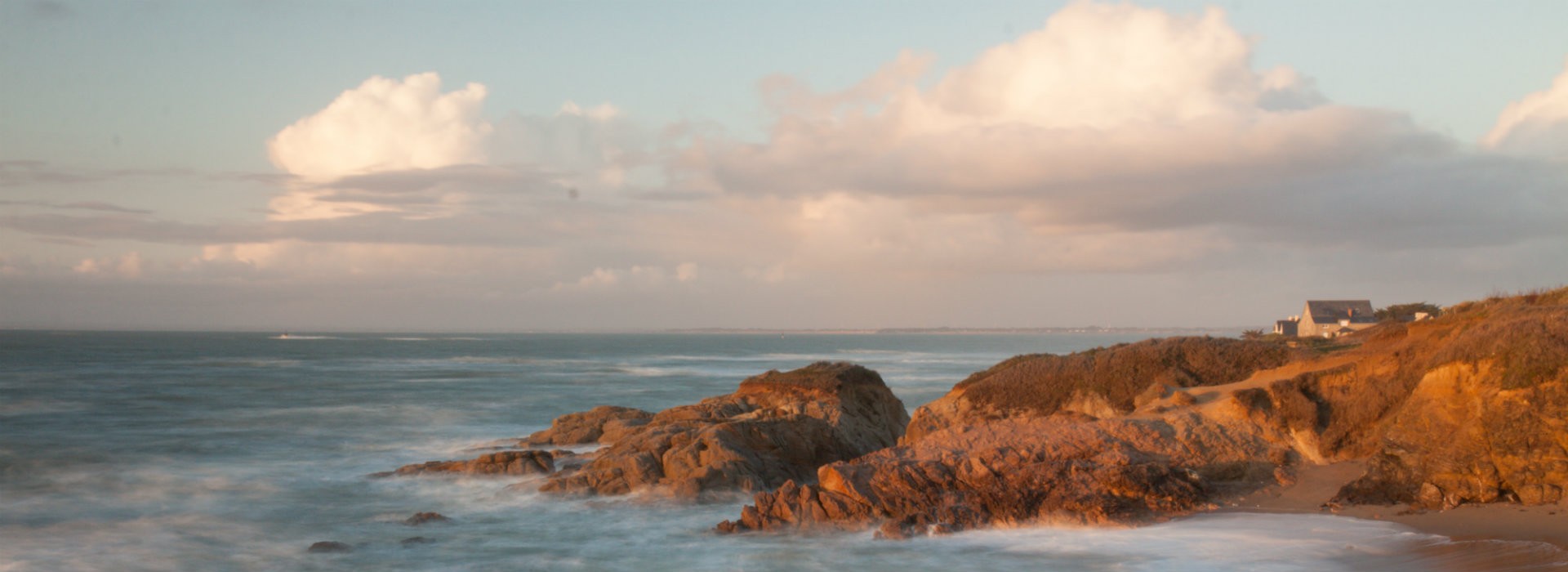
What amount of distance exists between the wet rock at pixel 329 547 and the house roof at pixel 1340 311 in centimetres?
5206

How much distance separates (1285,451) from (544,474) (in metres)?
12.5

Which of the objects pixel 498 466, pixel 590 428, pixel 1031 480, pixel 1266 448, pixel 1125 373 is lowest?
pixel 498 466

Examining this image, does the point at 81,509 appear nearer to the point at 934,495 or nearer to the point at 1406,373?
the point at 934,495

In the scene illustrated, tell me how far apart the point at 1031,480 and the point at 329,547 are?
382 inches

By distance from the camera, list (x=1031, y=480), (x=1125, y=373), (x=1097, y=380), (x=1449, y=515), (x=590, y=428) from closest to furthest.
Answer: (x=1449, y=515)
(x=1031, y=480)
(x=1125, y=373)
(x=1097, y=380)
(x=590, y=428)

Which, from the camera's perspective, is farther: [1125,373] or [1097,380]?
[1097,380]

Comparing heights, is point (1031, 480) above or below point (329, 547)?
above

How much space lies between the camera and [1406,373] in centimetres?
1527

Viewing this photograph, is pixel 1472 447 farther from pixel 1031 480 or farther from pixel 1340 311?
pixel 1340 311

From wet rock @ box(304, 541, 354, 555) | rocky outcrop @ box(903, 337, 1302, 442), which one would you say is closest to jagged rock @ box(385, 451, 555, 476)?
wet rock @ box(304, 541, 354, 555)

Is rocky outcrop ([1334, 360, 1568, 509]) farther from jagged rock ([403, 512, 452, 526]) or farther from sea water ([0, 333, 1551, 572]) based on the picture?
jagged rock ([403, 512, 452, 526])

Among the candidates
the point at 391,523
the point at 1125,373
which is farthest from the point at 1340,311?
the point at 391,523

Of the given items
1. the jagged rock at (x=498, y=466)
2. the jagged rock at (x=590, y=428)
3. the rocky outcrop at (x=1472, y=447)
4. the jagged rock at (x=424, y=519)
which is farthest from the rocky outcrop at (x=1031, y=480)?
the jagged rock at (x=590, y=428)

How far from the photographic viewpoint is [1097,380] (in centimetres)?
1908
